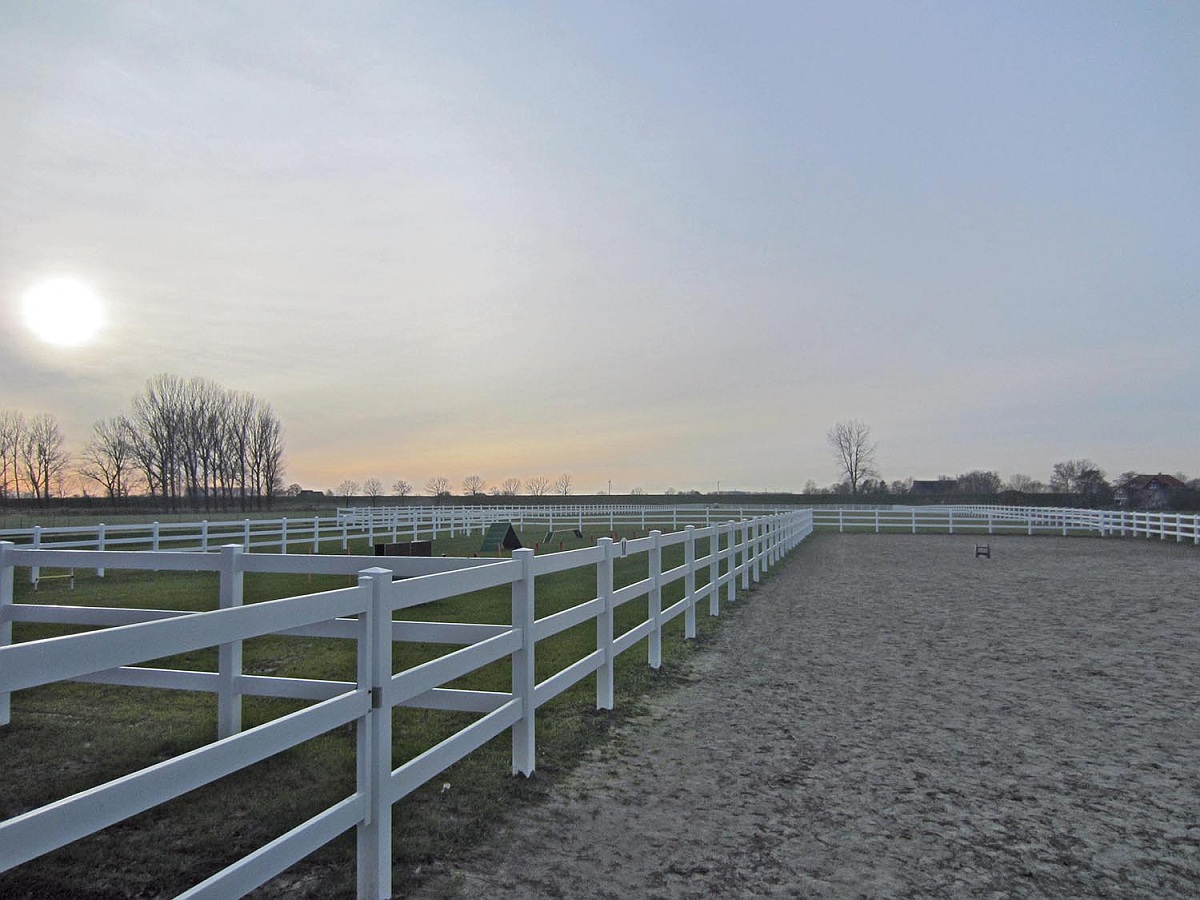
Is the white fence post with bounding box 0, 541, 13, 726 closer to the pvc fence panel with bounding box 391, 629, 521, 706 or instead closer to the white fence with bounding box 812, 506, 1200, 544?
the pvc fence panel with bounding box 391, 629, 521, 706

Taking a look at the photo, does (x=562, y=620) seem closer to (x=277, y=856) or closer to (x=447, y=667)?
(x=447, y=667)

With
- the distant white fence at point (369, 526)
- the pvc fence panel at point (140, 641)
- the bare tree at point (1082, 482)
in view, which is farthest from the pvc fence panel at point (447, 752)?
the bare tree at point (1082, 482)

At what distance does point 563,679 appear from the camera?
579 cm

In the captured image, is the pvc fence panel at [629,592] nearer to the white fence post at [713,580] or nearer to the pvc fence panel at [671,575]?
the pvc fence panel at [671,575]

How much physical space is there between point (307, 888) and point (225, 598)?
2339mm

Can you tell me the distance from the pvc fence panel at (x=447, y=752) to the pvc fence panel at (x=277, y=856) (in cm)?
28

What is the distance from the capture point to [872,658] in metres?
8.89

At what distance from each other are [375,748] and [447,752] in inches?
29.8

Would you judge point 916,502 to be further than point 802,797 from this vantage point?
Yes

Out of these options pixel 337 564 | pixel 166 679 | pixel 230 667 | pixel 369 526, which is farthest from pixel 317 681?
pixel 369 526

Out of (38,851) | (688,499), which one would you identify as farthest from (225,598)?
(688,499)

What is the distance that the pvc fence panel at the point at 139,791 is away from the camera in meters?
Answer: 2.04

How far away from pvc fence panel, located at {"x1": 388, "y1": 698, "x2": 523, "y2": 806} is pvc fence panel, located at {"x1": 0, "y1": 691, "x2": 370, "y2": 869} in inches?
26.1

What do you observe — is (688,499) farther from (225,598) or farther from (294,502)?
(225,598)
